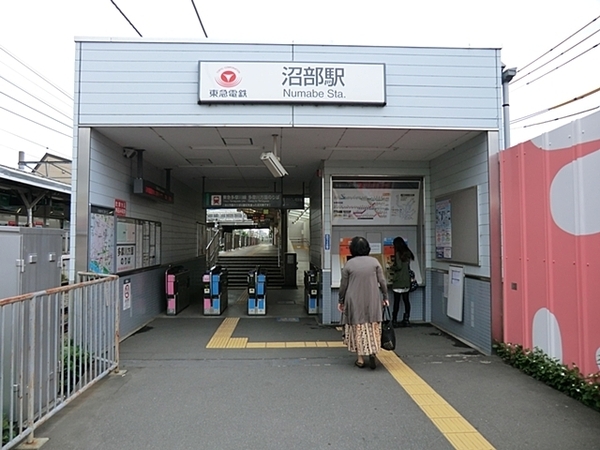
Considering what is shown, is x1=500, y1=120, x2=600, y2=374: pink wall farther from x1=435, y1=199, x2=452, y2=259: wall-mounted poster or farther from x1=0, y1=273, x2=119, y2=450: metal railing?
x1=0, y1=273, x2=119, y2=450: metal railing

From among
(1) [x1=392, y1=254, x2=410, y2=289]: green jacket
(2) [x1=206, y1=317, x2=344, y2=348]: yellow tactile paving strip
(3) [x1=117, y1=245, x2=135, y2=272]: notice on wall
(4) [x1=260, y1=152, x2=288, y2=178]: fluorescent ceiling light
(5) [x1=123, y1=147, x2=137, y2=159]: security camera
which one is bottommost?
(2) [x1=206, y1=317, x2=344, y2=348]: yellow tactile paving strip

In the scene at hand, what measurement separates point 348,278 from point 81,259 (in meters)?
3.65

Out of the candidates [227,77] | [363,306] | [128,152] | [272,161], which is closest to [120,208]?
[128,152]

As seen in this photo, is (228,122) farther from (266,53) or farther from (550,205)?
(550,205)

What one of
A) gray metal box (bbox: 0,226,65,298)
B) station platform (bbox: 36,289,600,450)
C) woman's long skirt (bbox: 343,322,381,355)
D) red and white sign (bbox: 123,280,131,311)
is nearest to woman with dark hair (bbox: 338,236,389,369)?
woman's long skirt (bbox: 343,322,381,355)

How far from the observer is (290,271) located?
13578 mm

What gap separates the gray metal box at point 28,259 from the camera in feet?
10.4

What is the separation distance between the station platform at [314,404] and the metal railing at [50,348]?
8.1 inches

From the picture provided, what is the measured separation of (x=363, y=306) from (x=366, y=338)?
1.25 ft

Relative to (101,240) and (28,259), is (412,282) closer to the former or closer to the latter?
(101,240)

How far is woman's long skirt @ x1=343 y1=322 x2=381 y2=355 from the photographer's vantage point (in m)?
4.61

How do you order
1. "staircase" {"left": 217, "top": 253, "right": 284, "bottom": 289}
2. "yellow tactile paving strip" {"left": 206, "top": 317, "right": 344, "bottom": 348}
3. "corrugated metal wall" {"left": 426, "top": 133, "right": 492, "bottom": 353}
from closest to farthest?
"corrugated metal wall" {"left": 426, "top": 133, "right": 492, "bottom": 353} → "yellow tactile paving strip" {"left": 206, "top": 317, "right": 344, "bottom": 348} → "staircase" {"left": 217, "top": 253, "right": 284, "bottom": 289}

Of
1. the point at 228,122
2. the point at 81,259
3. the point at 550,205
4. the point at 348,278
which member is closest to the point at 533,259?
the point at 550,205

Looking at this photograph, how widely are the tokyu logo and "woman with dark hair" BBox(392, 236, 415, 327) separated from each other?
3.85 m
